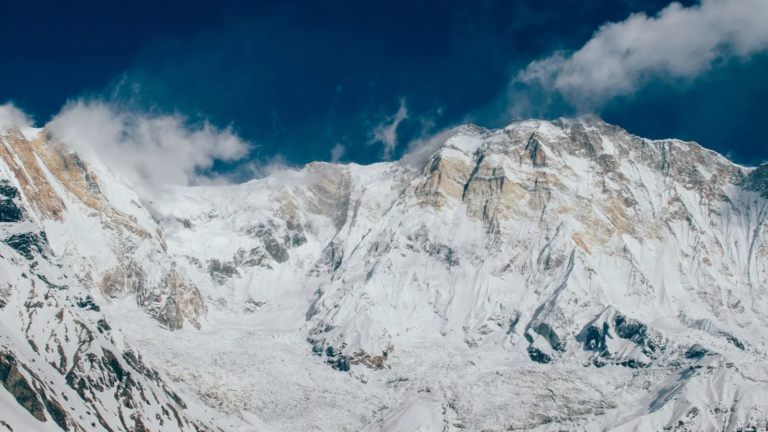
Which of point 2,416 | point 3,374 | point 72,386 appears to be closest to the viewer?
point 2,416

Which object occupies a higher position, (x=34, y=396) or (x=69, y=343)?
(x=69, y=343)

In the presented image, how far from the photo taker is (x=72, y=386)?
188125 mm

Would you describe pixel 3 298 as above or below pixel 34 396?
above

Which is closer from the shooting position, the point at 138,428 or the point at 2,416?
the point at 2,416

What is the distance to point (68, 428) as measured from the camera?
169 m

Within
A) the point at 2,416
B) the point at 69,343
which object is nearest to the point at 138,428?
the point at 69,343

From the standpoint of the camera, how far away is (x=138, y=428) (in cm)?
19262

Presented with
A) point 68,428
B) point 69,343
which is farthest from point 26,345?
point 68,428

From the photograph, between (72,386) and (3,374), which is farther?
(72,386)

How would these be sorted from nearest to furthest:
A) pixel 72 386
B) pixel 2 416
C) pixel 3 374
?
pixel 2 416 → pixel 3 374 → pixel 72 386

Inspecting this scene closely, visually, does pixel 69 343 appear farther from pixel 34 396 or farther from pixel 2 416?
pixel 2 416

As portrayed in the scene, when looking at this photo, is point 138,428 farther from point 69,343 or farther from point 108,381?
point 69,343

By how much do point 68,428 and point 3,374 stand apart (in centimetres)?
1615

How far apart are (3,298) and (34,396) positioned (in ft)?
→ 120
